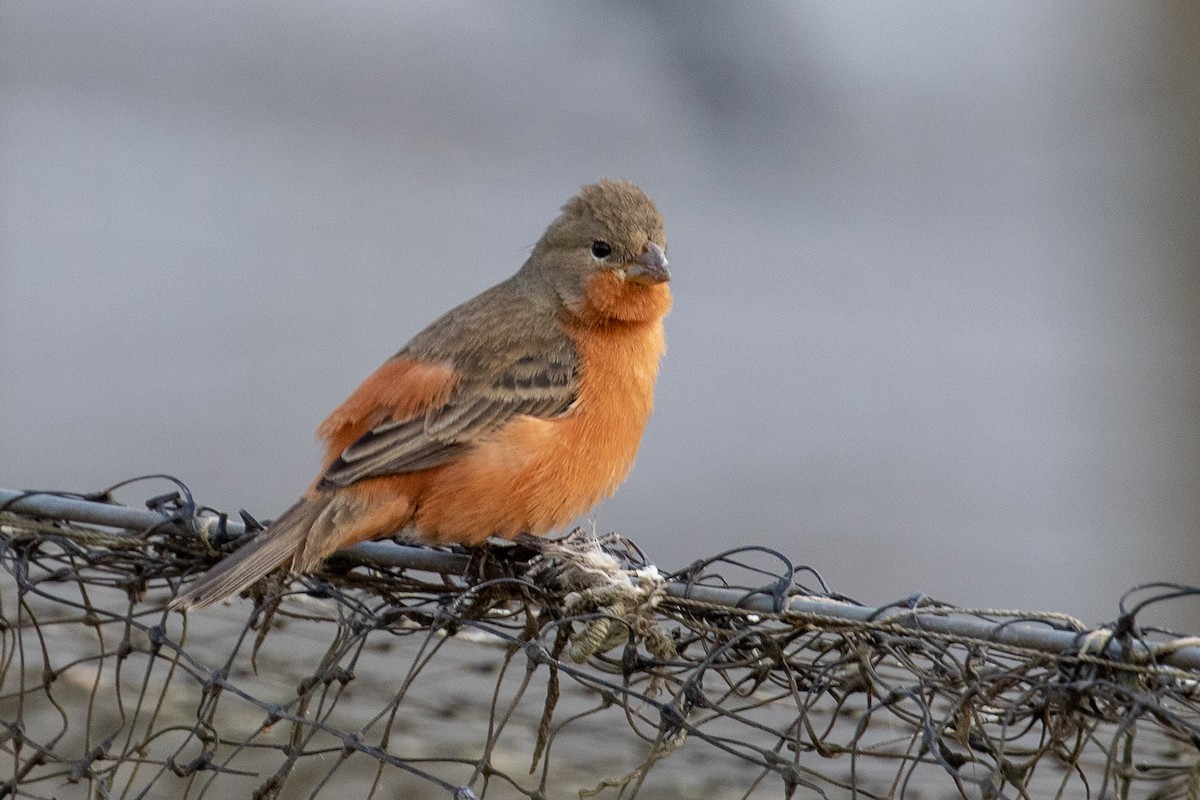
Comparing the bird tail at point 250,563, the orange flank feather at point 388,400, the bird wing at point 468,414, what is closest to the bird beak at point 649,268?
the bird wing at point 468,414

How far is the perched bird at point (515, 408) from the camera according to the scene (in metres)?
3.88

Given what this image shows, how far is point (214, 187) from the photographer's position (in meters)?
8.23

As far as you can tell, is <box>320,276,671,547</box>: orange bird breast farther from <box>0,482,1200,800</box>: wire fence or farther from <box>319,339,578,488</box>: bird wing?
<box>0,482,1200,800</box>: wire fence

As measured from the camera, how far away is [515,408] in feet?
13.4

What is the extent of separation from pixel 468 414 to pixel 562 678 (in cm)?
120

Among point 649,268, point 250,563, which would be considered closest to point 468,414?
point 649,268

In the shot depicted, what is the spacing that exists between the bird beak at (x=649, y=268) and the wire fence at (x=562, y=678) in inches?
37.8

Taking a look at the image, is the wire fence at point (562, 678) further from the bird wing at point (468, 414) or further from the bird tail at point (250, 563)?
the bird wing at point (468, 414)

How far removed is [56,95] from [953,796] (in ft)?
21.2

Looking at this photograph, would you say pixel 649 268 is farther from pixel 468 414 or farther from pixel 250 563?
pixel 250 563

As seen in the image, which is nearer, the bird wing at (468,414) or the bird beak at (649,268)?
the bird wing at (468,414)

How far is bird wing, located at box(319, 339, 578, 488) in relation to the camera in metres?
3.88

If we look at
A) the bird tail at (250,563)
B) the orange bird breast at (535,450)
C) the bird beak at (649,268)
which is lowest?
the bird tail at (250,563)

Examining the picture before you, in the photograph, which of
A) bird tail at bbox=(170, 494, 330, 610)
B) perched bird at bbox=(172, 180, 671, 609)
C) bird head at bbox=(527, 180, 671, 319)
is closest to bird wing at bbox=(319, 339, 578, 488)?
perched bird at bbox=(172, 180, 671, 609)
